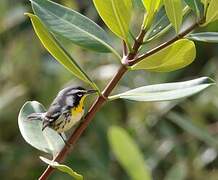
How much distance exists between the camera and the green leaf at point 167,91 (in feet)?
3.76

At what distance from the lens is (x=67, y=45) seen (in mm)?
2785

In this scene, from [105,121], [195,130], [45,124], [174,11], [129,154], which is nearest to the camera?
[174,11]

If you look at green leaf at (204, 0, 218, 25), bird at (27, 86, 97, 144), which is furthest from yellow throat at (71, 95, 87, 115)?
green leaf at (204, 0, 218, 25)

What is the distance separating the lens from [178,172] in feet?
8.07

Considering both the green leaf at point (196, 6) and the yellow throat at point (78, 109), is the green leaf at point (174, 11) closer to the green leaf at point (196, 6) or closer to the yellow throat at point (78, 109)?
the green leaf at point (196, 6)

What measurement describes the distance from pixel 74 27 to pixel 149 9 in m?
0.15

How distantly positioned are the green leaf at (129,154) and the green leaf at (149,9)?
1.07m

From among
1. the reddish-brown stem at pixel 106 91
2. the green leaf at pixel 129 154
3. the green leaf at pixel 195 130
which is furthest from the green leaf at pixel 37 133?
the green leaf at pixel 195 130

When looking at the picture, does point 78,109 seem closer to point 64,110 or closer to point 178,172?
point 64,110

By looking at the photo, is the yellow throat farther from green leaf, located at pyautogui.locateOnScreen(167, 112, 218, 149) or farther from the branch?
green leaf, located at pyautogui.locateOnScreen(167, 112, 218, 149)

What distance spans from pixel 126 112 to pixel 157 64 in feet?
5.60

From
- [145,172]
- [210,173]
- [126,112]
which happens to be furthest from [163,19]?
[126,112]

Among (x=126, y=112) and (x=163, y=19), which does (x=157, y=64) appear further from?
(x=126, y=112)

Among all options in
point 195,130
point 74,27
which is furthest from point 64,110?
point 195,130
